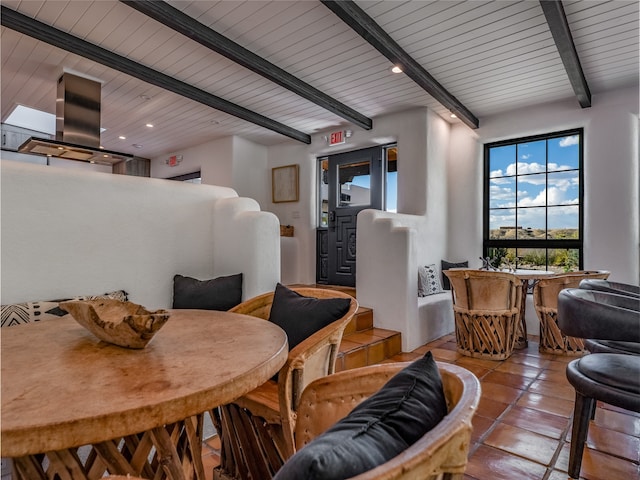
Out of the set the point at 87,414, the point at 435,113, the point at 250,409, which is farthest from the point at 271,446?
the point at 435,113

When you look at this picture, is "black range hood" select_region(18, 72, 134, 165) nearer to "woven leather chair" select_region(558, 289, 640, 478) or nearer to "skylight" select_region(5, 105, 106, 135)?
"skylight" select_region(5, 105, 106, 135)

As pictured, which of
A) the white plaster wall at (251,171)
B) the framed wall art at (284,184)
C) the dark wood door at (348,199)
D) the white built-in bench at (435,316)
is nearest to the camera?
the white built-in bench at (435,316)

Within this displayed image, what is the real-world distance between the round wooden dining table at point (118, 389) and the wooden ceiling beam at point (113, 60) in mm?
2685

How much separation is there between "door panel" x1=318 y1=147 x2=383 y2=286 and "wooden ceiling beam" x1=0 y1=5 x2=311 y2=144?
4.51 ft

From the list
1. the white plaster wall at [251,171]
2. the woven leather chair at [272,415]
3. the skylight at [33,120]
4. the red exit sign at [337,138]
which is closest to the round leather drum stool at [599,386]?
the woven leather chair at [272,415]

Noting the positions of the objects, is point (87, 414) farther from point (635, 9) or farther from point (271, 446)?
point (635, 9)

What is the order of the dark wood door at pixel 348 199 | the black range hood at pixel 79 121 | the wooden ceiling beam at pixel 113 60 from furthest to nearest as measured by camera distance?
the dark wood door at pixel 348 199 → the black range hood at pixel 79 121 → the wooden ceiling beam at pixel 113 60

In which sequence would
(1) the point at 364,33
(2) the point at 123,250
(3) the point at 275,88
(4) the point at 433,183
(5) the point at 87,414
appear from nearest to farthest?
(5) the point at 87,414, (2) the point at 123,250, (1) the point at 364,33, (3) the point at 275,88, (4) the point at 433,183

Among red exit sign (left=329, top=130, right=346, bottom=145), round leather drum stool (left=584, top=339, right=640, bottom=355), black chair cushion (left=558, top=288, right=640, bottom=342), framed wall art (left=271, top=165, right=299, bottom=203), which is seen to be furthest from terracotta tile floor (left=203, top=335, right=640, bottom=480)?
framed wall art (left=271, top=165, right=299, bottom=203)

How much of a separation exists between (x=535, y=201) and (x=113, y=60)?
194 inches

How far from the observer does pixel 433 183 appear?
15.5 feet

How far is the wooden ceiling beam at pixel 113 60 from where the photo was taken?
2.76m

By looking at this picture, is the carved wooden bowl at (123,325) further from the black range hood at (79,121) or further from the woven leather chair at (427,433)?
the black range hood at (79,121)

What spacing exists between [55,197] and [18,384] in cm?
191
